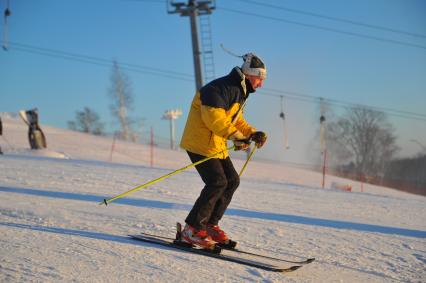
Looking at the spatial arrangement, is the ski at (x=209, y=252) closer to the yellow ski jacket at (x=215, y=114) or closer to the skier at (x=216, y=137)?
the skier at (x=216, y=137)

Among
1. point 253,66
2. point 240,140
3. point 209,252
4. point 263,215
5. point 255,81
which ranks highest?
point 253,66

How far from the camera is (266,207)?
7.51 m

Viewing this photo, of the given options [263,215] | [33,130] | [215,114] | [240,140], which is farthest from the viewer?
[33,130]

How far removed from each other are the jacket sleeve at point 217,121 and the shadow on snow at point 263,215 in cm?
247

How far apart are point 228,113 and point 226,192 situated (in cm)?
75

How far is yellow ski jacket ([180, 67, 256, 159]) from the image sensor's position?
4.27 metres

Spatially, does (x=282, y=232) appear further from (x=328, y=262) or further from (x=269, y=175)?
(x=269, y=175)

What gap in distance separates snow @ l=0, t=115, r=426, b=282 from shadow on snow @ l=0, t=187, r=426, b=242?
0.01 metres

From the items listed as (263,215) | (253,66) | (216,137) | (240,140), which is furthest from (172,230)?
(253,66)

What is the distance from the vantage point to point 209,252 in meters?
4.29

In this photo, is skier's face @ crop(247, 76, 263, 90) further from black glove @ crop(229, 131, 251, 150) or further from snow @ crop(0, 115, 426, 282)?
snow @ crop(0, 115, 426, 282)

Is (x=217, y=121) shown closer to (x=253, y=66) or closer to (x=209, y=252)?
(x=253, y=66)

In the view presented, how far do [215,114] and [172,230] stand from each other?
1.64 m

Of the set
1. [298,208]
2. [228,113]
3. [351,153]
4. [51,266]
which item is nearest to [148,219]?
[228,113]
